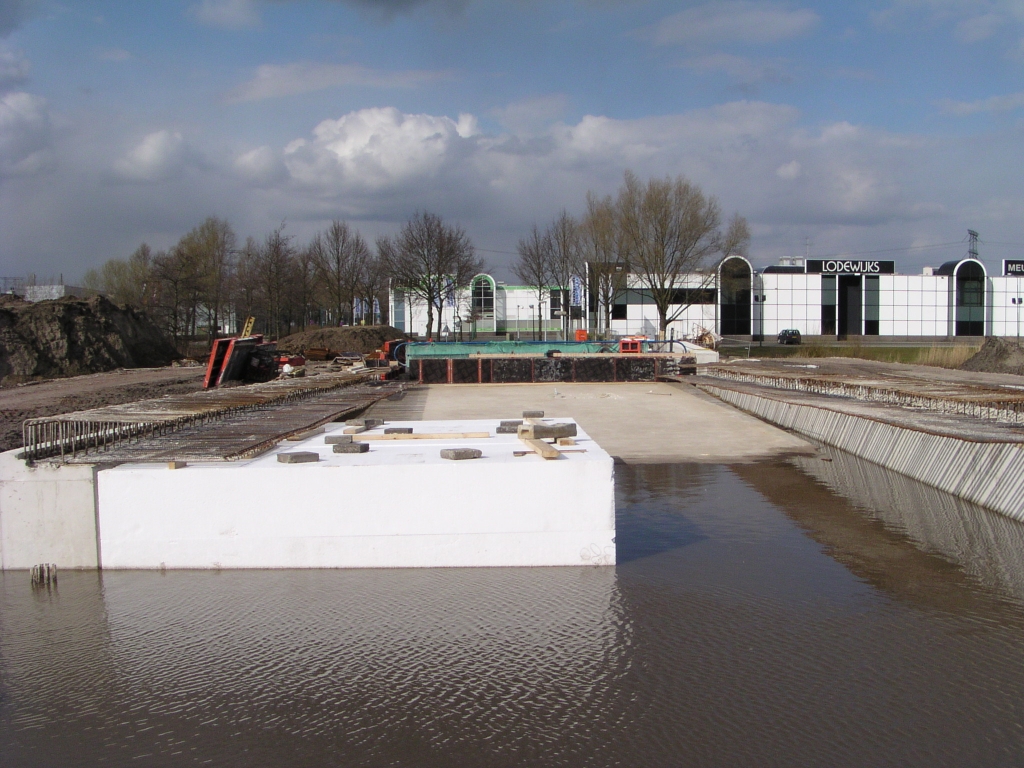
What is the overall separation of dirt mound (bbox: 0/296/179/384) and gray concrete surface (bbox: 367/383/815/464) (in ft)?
60.2

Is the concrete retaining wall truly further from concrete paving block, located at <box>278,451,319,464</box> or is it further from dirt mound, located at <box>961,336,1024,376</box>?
dirt mound, located at <box>961,336,1024,376</box>

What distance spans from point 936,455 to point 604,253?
4459 centimetres

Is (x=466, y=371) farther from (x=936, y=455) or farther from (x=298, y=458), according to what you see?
(x=298, y=458)

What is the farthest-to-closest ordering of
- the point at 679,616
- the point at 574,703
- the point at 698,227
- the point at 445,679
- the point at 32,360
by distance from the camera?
the point at 698,227 → the point at 32,360 → the point at 679,616 → the point at 445,679 → the point at 574,703

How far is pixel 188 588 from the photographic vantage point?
7426mm

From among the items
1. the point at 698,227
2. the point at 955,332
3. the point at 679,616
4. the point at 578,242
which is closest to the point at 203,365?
the point at 578,242

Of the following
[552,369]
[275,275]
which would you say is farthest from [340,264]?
[552,369]

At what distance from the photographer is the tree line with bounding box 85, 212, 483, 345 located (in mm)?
53906

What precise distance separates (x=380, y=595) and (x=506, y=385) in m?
23.0

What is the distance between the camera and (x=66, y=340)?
38375 mm

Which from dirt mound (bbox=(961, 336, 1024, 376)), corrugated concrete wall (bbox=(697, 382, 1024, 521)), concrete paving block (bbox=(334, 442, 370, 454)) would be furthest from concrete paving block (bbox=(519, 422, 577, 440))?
dirt mound (bbox=(961, 336, 1024, 376))

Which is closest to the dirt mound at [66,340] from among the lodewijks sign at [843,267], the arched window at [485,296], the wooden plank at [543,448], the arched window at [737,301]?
the wooden plank at [543,448]

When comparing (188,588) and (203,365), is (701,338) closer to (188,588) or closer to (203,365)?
(203,365)

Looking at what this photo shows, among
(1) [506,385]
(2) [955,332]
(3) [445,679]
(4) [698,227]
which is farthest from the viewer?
(2) [955,332]
